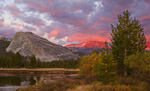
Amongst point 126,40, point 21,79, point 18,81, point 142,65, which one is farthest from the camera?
point 21,79

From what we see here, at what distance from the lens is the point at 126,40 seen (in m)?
46.2

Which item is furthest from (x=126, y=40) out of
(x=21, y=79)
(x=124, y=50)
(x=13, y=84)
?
(x=21, y=79)

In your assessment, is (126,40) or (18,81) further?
(18,81)

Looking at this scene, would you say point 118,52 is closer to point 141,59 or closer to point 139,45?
point 139,45

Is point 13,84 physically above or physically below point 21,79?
below

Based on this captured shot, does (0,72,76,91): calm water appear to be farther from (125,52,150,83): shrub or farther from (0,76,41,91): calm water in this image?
(125,52,150,83): shrub

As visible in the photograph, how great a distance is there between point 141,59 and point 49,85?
20.3m

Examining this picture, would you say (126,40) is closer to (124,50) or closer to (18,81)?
(124,50)

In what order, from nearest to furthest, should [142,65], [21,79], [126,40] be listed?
[142,65], [126,40], [21,79]

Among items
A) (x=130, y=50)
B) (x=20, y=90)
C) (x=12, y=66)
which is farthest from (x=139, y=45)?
(x=12, y=66)

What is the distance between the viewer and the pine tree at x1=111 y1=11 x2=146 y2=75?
46.8m

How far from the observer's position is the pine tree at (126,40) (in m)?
46.8

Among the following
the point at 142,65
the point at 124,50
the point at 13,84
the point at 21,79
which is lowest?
the point at 13,84

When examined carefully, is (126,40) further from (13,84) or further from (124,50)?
(13,84)
